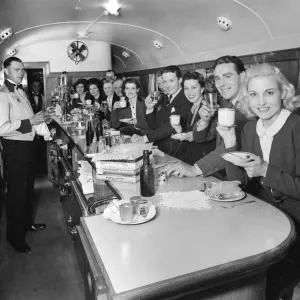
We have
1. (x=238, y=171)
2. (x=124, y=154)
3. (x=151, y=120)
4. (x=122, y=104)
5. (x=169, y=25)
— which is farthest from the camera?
(x=169, y=25)

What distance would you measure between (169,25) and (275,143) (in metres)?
5.60

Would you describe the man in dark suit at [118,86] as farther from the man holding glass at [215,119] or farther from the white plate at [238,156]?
the white plate at [238,156]

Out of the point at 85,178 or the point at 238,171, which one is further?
the point at 85,178

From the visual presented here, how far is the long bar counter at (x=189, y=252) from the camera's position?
1161mm

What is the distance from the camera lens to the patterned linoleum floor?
293 centimetres

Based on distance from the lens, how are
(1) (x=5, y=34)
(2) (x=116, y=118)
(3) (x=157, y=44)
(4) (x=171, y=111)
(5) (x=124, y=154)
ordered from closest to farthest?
(5) (x=124, y=154) → (4) (x=171, y=111) → (2) (x=116, y=118) → (1) (x=5, y=34) → (3) (x=157, y=44)

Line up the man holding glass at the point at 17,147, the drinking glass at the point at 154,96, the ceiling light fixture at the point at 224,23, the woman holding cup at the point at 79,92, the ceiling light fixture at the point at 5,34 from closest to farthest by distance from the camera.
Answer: the man holding glass at the point at 17,147, the drinking glass at the point at 154,96, the ceiling light fixture at the point at 224,23, the ceiling light fixture at the point at 5,34, the woman holding cup at the point at 79,92

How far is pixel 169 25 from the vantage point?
694 cm

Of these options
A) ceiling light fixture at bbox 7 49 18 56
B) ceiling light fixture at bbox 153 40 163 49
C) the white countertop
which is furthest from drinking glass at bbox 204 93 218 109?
ceiling light fixture at bbox 7 49 18 56

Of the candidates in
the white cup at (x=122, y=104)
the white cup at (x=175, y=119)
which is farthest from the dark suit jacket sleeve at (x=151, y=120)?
the white cup at (x=175, y=119)

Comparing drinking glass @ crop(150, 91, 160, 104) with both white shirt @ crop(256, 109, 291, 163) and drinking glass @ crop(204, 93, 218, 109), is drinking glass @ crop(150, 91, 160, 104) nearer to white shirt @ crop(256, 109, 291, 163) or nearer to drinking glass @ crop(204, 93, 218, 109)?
drinking glass @ crop(204, 93, 218, 109)

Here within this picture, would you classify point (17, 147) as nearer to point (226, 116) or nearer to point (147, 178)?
point (147, 178)

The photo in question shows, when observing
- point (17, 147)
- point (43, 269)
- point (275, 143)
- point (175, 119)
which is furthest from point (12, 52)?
point (275, 143)

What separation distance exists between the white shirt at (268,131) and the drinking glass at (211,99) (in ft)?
1.12
